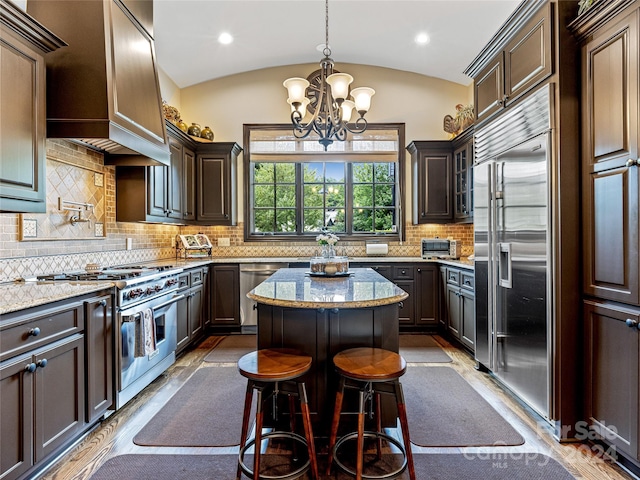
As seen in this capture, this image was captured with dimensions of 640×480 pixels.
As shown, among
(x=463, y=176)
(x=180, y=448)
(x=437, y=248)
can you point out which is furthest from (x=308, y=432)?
(x=463, y=176)

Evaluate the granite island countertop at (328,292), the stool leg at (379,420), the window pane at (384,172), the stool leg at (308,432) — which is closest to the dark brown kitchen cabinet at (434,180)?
the window pane at (384,172)

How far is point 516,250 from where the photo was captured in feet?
8.35

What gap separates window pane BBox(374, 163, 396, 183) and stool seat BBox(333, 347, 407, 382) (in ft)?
12.1

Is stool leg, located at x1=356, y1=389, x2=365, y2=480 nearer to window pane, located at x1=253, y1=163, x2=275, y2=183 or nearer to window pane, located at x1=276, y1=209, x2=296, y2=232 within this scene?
window pane, located at x1=276, y1=209, x2=296, y2=232

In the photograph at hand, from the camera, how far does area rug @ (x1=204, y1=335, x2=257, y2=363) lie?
3.62m

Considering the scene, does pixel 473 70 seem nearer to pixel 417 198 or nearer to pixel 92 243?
pixel 417 198

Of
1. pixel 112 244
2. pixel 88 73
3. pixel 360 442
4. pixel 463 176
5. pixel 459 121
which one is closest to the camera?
pixel 360 442

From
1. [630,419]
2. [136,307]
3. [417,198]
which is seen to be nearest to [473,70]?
[417,198]

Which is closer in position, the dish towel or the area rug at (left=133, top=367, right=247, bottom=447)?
the area rug at (left=133, top=367, right=247, bottom=447)

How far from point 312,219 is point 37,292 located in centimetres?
369

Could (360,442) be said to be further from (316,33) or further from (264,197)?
(316,33)

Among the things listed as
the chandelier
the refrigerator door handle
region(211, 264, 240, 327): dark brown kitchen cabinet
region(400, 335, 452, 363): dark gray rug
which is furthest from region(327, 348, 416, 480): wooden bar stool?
region(211, 264, 240, 327): dark brown kitchen cabinet

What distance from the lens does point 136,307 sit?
8.62ft

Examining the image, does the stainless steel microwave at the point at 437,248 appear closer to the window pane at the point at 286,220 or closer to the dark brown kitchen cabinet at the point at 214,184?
the window pane at the point at 286,220
